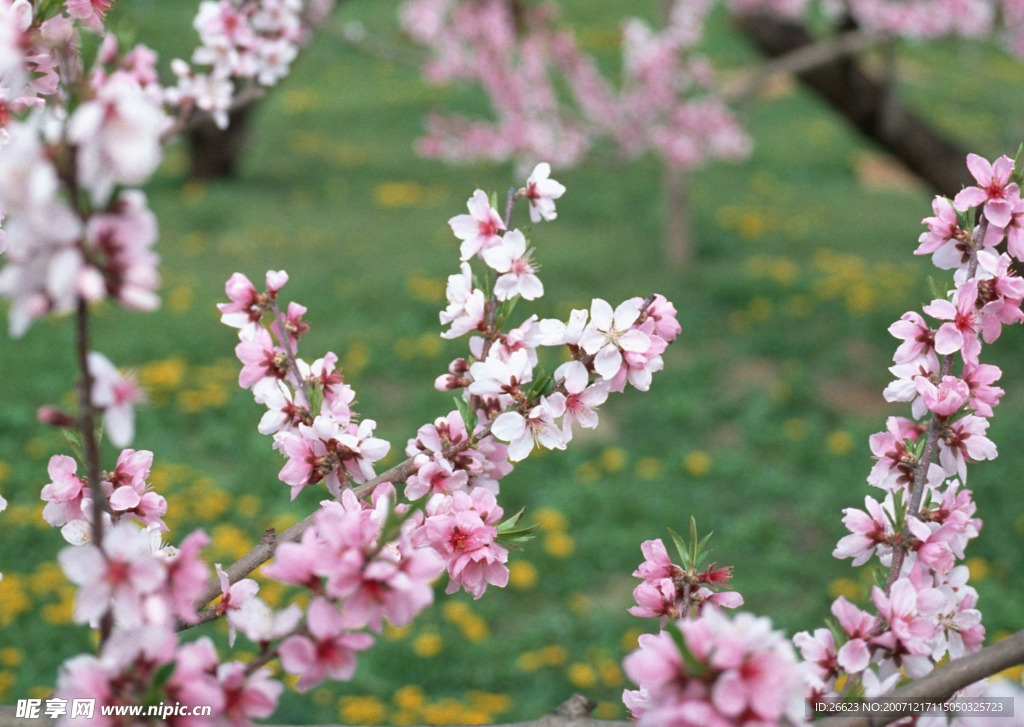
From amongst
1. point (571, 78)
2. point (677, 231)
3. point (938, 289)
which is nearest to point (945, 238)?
point (938, 289)

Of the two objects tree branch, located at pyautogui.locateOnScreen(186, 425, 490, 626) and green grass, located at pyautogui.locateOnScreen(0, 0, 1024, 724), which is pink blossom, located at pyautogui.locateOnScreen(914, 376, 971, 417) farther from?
green grass, located at pyautogui.locateOnScreen(0, 0, 1024, 724)

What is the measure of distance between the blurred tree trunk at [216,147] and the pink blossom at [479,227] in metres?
8.21

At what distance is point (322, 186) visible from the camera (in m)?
9.11

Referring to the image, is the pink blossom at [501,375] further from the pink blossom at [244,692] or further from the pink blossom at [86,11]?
the pink blossom at [86,11]

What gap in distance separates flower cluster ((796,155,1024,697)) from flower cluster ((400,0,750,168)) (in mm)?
5417

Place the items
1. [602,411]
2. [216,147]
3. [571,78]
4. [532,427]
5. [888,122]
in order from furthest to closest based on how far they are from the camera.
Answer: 1. [216,147]
2. [571,78]
3. [888,122]
4. [602,411]
5. [532,427]

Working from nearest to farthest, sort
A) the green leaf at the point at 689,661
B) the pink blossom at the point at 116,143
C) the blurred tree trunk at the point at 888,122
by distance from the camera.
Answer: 1. the pink blossom at the point at 116,143
2. the green leaf at the point at 689,661
3. the blurred tree trunk at the point at 888,122

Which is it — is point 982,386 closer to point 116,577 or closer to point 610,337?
point 610,337

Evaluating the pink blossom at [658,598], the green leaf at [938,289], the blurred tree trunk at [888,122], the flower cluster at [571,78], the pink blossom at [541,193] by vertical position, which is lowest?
the pink blossom at [658,598]

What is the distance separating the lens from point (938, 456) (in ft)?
4.13

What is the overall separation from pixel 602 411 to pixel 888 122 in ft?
8.02

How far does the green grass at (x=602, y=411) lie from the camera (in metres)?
3.45

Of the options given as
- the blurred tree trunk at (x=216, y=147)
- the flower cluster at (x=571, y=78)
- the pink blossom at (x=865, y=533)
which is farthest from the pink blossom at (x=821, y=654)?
the blurred tree trunk at (x=216, y=147)

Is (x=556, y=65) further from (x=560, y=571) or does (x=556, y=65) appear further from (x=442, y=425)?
(x=442, y=425)
